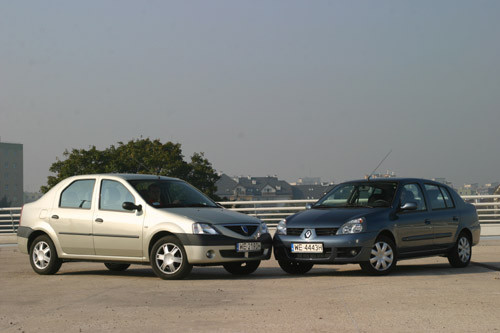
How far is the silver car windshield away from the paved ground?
1.12 m

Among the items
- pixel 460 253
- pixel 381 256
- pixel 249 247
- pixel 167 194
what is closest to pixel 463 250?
pixel 460 253

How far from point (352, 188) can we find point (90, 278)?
14.3 feet

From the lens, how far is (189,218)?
40.2 ft

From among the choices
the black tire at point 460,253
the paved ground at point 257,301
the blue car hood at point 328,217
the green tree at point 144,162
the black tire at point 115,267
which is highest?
the green tree at point 144,162

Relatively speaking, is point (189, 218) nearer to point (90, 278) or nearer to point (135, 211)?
point (135, 211)

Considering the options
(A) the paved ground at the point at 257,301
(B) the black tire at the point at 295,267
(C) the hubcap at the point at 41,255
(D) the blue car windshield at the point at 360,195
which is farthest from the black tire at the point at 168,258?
(D) the blue car windshield at the point at 360,195

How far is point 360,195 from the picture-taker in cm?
1357

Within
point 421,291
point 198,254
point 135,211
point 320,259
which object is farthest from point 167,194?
point 421,291

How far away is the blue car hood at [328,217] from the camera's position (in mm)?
12547

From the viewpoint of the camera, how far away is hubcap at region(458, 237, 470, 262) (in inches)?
566

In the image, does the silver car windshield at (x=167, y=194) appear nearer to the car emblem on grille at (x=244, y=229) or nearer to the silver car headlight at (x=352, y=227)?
the car emblem on grille at (x=244, y=229)

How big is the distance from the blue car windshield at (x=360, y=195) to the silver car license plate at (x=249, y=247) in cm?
165

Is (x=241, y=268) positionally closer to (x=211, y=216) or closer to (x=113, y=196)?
(x=211, y=216)

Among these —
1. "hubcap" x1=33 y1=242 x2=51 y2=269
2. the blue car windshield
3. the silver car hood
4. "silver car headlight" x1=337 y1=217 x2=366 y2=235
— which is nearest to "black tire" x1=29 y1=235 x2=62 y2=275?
"hubcap" x1=33 y1=242 x2=51 y2=269
